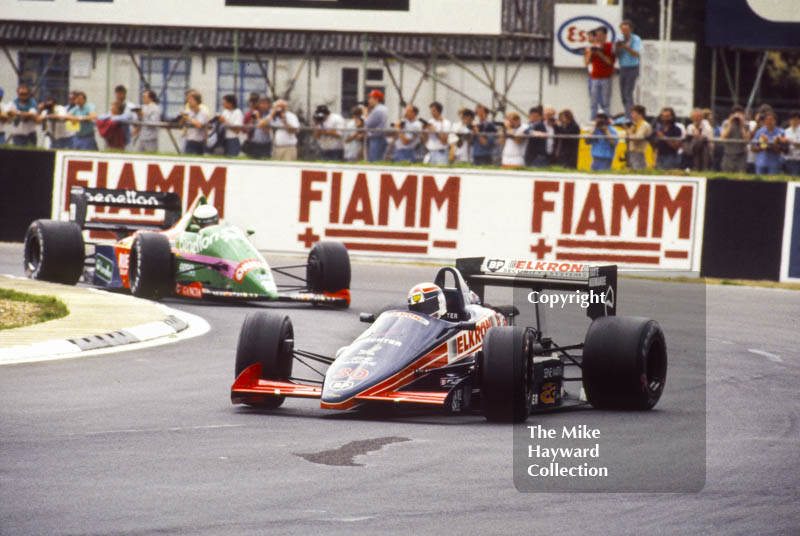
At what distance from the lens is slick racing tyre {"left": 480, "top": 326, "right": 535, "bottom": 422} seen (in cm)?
927

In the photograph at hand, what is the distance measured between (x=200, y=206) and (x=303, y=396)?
8259 millimetres

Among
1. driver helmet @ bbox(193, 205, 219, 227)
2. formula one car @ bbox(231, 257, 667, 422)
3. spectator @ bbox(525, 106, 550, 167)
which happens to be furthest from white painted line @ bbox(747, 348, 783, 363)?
spectator @ bbox(525, 106, 550, 167)

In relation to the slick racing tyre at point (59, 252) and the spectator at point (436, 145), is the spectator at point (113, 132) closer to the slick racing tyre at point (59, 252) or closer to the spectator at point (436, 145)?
the spectator at point (436, 145)

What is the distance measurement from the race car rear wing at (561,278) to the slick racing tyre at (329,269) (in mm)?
5512

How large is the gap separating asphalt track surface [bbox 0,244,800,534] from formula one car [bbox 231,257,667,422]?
177 mm

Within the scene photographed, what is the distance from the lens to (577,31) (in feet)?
112

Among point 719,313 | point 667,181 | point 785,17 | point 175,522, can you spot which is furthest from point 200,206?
point 785,17

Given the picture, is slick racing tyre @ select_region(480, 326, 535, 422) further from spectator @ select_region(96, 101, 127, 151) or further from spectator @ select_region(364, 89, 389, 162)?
spectator @ select_region(96, 101, 127, 151)

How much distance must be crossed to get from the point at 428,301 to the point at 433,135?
13110 millimetres

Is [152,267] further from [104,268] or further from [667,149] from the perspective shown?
[667,149]

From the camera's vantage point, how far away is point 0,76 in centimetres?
3888

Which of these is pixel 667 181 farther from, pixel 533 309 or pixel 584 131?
pixel 533 309

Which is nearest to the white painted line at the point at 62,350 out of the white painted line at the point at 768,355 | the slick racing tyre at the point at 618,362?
the slick racing tyre at the point at 618,362

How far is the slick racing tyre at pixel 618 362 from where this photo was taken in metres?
10.2
